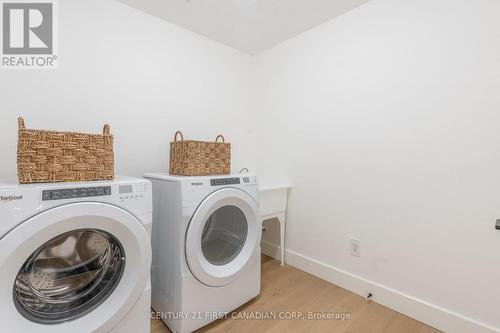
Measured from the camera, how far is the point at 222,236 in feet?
5.14

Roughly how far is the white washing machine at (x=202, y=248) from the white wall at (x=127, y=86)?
1.88ft

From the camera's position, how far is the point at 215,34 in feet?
6.72

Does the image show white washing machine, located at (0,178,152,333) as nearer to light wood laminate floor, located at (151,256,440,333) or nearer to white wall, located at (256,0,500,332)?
light wood laminate floor, located at (151,256,440,333)

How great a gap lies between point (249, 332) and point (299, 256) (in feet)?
2.81

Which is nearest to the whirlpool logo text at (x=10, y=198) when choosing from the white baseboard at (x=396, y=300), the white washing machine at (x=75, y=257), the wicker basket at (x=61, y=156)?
the white washing machine at (x=75, y=257)

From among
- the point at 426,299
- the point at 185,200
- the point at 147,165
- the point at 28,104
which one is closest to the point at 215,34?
the point at 147,165

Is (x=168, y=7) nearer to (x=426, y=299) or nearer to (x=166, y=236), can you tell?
(x=166, y=236)

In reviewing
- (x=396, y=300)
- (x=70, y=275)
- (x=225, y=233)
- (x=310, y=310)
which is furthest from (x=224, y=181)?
(x=396, y=300)

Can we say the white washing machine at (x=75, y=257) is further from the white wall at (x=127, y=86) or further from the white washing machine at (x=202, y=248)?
the white wall at (x=127, y=86)

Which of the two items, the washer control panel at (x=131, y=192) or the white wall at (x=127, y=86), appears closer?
the washer control panel at (x=131, y=192)

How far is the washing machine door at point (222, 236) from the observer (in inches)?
48.5

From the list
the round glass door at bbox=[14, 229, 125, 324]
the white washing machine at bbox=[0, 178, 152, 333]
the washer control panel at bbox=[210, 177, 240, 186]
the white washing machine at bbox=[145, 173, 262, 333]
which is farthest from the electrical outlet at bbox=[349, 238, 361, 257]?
the round glass door at bbox=[14, 229, 125, 324]

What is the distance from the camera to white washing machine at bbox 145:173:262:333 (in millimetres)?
1225

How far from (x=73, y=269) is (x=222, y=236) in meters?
0.79
